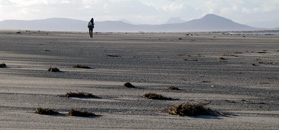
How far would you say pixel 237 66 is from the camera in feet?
53.5

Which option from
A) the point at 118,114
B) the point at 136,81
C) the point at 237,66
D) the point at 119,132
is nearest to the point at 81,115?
the point at 118,114

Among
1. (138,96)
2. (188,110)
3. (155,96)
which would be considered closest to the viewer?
(188,110)

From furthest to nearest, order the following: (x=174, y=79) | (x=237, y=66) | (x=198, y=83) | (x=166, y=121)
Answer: (x=237, y=66)
(x=174, y=79)
(x=198, y=83)
(x=166, y=121)

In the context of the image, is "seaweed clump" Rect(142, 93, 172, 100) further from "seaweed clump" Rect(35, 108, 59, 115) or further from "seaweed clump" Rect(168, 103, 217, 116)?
"seaweed clump" Rect(35, 108, 59, 115)

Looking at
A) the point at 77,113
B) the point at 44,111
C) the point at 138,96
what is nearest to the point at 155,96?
the point at 138,96

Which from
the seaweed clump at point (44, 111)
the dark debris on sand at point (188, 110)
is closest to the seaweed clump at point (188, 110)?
the dark debris on sand at point (188, 110)

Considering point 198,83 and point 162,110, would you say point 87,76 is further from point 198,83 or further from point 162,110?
point 162,110

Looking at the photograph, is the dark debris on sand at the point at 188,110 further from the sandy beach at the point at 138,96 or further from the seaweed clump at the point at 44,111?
the seaweed clump at the point at 44,111

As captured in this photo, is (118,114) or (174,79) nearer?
(118,114)

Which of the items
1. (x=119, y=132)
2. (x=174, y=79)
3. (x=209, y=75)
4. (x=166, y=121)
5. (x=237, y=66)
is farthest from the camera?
(x=237, y=66)

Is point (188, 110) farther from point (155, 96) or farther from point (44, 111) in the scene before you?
point (44, 111)

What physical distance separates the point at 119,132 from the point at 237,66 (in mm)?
11470

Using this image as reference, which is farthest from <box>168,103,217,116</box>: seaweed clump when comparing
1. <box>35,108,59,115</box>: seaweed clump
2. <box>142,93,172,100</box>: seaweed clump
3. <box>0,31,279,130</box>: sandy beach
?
<box>35,108,59,115</box>: seaweed clump

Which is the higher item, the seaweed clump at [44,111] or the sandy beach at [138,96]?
the seaweed clump at [44,111]
